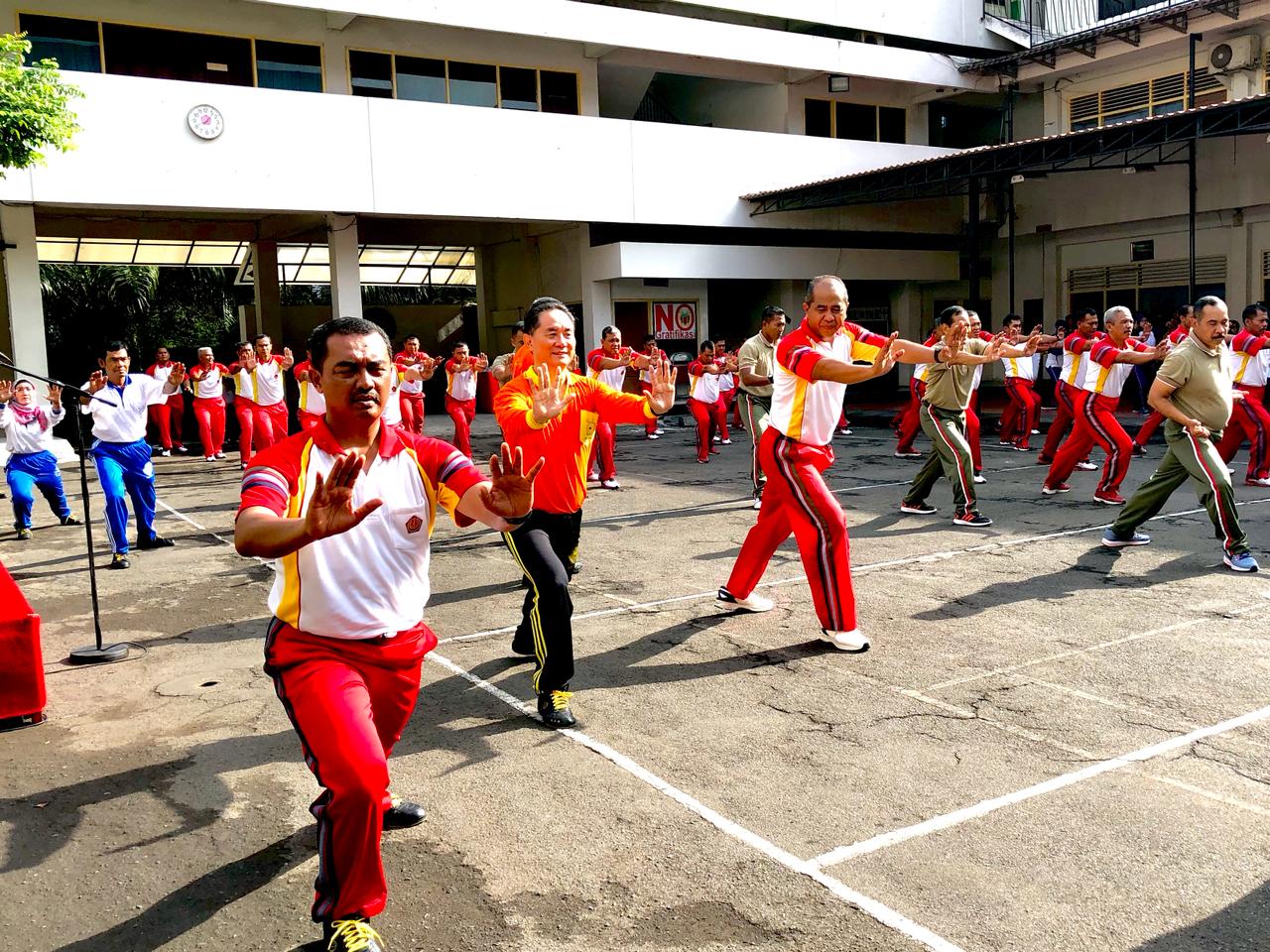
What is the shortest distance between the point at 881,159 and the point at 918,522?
18.7 m

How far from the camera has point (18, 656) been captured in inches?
201

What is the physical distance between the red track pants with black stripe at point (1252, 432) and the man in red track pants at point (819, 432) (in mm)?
6759

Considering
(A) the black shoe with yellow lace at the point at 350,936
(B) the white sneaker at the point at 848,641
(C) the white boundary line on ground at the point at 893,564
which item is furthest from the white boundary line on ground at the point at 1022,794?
(B) the white sneaker at the point at 848,641

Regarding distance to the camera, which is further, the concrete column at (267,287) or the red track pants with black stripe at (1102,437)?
the concrete column at (267,287)

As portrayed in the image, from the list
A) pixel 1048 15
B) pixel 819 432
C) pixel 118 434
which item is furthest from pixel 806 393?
pixel 1048 15

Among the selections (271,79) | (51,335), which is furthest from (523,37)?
(51,335)

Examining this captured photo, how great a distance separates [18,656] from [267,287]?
22487 millimetres

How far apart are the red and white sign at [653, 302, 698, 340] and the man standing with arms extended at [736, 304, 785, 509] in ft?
43.1

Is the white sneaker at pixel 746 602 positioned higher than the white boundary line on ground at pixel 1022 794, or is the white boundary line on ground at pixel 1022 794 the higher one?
the white sneaker at pixel 746 602

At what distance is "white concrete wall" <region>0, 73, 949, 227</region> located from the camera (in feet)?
60.2

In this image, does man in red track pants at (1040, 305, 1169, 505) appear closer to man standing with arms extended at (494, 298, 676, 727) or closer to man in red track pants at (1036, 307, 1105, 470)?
man in red track pants at (1036, 307, 1105, 470)

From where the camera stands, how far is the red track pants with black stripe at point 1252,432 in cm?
1146

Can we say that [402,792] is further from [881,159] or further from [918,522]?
[881,159]

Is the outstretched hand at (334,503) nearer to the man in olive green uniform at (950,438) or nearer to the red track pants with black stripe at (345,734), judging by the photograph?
the red track pants with black stripe at (345,734)
